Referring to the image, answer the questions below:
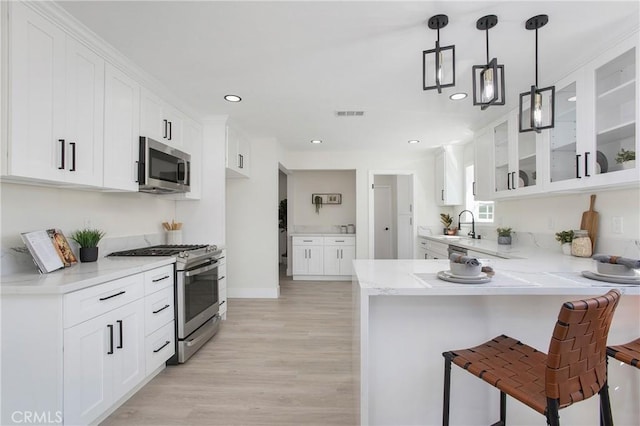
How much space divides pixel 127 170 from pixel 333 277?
4.16 metres

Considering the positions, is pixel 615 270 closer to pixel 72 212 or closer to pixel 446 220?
pixel 72 212

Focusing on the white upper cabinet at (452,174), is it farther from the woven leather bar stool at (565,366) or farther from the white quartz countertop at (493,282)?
the woven leather bar stool at (565,366)

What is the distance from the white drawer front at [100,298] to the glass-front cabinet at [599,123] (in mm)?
3201

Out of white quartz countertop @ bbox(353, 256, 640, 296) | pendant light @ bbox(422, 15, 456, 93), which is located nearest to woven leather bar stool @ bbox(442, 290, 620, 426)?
white quartz countertop @ bbox(353, 256, 640, 296)

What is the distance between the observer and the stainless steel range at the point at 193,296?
8.18ft

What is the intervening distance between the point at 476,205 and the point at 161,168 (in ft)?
14.2

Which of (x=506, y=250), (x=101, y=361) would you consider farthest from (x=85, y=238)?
(x=506, y=250)

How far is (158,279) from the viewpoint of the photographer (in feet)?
7.45

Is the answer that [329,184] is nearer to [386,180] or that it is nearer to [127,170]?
[386,180]

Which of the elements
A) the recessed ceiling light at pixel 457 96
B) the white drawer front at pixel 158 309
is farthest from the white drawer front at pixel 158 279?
the recessed ceiling light at pixel 457 96

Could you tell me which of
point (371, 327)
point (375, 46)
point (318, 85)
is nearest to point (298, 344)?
point (371, 327)

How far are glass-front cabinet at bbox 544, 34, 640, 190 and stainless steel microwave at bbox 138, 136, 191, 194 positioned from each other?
3315 mm

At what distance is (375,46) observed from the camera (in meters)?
2.01

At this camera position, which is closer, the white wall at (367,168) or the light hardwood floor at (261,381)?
the light hardwood floor at (261,381)
